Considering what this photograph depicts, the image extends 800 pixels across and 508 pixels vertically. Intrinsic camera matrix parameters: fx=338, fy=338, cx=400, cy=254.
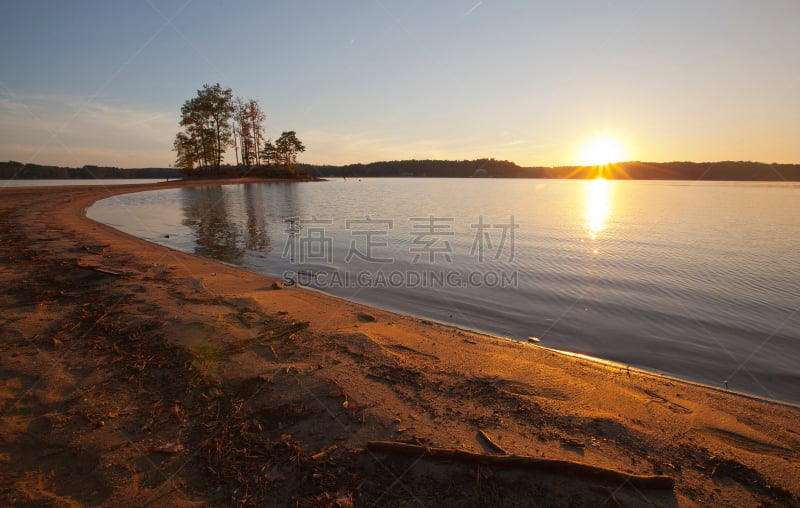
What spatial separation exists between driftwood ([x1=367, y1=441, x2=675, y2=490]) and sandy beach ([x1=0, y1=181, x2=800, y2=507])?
0.04 ft

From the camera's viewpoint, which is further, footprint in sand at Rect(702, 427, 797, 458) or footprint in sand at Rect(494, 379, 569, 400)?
footprint in sand at Rect(494, 379, 569, 400)

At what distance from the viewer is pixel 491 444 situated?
9.74 ft

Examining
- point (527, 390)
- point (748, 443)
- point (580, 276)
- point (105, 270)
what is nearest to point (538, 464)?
point (527, 390)

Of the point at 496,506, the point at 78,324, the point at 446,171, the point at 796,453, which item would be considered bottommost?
the point at 796,453

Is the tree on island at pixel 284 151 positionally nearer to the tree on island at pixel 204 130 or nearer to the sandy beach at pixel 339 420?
the tree on island at pixel 204 130

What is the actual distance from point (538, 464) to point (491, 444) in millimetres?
433

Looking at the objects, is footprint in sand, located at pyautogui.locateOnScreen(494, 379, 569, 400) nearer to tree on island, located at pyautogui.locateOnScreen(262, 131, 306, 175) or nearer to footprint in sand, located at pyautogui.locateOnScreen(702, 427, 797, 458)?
footprint in sand, located at pyautogui.locateOnScreen(702, 427, 797, 458)

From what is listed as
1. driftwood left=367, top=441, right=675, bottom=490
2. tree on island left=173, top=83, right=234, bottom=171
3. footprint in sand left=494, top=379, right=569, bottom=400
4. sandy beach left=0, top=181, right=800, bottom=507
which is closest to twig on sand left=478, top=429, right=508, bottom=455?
sandy beach left=0, top=181, right=800, bottom=507

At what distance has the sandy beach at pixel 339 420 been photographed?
2521mm

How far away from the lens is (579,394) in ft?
13.3

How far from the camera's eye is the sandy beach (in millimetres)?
2521

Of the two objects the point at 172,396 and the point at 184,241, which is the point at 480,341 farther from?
the point at 184,241

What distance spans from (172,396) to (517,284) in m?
7.87

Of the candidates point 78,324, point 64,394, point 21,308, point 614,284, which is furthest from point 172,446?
point 614,284
